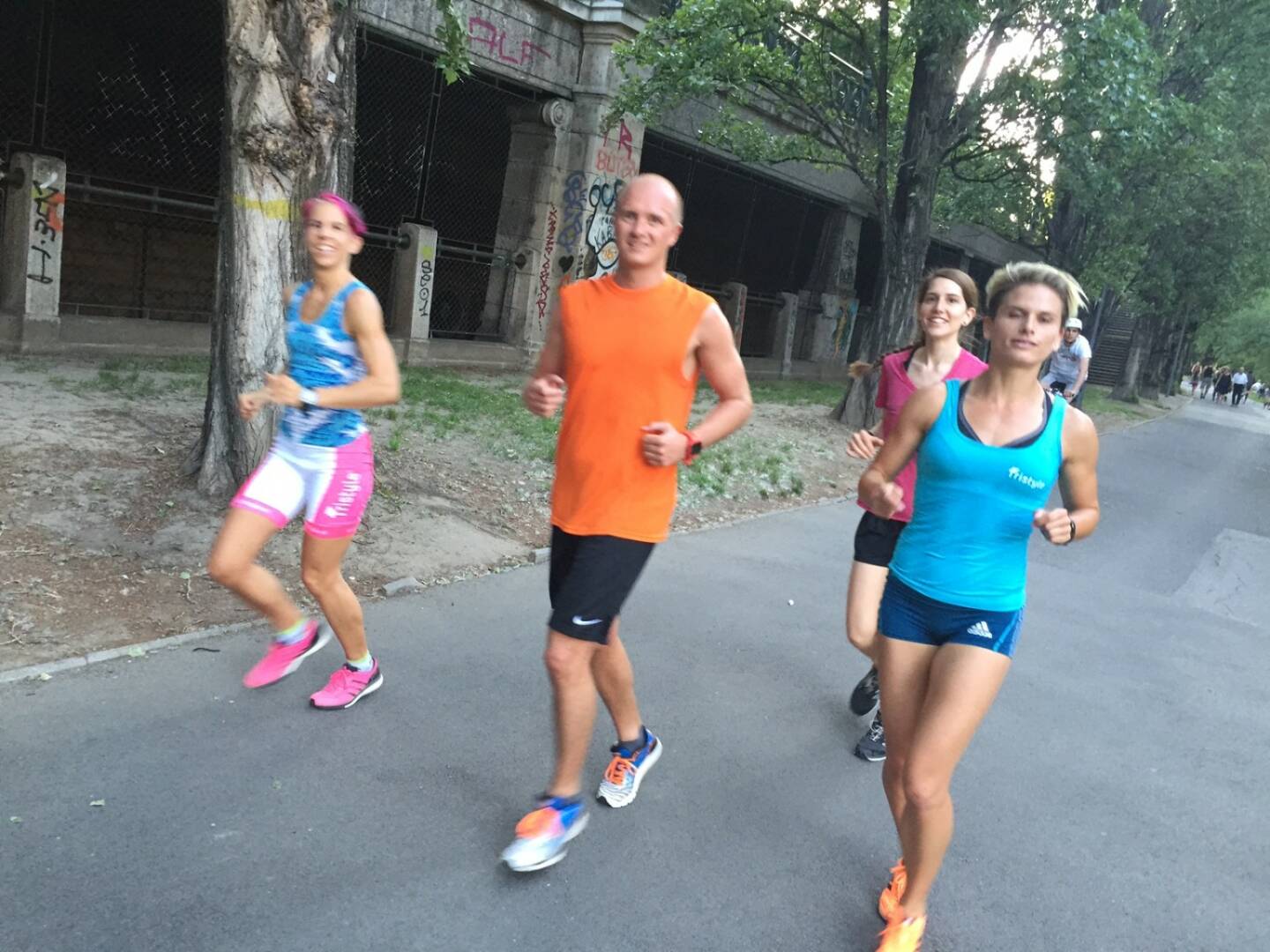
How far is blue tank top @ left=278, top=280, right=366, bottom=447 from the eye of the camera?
11.9ft

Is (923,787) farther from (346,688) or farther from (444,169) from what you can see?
(444,169)

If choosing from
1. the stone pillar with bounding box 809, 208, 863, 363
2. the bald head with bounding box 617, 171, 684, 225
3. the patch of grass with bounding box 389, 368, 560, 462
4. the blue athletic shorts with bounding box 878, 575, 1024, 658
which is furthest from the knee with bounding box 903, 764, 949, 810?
the stone pillar with bounding box 809, 208, 863, 363

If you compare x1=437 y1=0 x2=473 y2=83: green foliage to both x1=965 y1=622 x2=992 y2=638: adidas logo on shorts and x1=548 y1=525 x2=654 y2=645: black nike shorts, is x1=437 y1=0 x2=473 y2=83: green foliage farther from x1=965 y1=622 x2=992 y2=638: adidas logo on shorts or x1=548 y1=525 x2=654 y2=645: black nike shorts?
x1=965 y1=622 x2=992 y2=638: adidas logo on shorts

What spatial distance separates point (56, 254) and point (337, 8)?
6042mm

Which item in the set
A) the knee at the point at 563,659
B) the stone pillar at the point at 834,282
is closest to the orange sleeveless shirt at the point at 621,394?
the knee at the point at 563,659

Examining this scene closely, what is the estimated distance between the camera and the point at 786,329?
852 inches

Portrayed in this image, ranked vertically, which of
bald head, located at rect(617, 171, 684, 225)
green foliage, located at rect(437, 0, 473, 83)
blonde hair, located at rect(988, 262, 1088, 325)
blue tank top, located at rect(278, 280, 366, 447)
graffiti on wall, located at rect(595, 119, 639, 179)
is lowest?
blue tank top, located at rect(278, 280, 366, 447)

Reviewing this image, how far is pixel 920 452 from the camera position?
2828 millimetres

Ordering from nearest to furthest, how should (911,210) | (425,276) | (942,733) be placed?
1. (942,733)
2. (425,276)
3. (911,210)

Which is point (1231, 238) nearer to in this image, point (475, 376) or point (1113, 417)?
point (1113, 417)

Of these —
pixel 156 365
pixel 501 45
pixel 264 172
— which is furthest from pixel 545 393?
pixel 501 45

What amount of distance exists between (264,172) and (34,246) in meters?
5.79

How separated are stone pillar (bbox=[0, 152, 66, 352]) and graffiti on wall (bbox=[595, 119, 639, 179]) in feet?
23.7

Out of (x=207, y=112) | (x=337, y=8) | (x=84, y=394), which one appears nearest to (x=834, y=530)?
(x=337, y=8)
